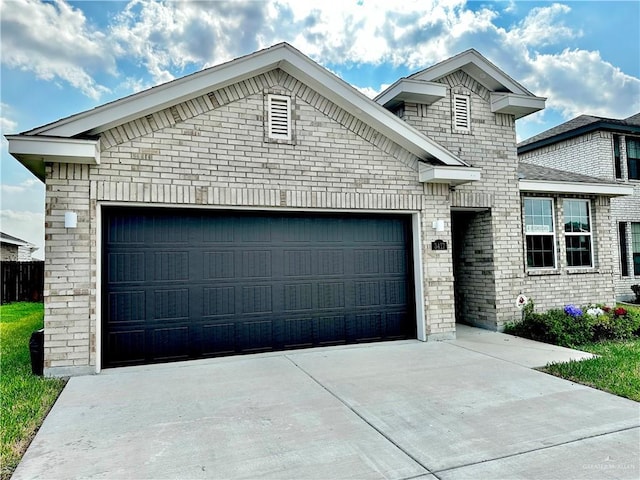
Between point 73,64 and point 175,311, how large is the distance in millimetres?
8128

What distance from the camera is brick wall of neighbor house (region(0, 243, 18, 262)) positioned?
69.4ft

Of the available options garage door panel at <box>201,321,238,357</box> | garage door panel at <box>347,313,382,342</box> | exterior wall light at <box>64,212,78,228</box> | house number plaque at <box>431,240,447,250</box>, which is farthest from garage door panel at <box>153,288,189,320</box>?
house number plaque at <box>431,240,447,250</box>

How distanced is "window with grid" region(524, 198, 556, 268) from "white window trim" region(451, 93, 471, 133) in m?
2.35

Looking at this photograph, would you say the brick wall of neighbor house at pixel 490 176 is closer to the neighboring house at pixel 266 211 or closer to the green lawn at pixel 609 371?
the neighboring house at pixel 266 211

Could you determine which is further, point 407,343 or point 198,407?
point 407,343

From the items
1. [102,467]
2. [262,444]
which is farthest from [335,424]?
[102,467]

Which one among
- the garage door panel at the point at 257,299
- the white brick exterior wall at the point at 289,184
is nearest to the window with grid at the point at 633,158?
the white brick exterior wall at the point at 289,184

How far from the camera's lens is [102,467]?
10.7ft

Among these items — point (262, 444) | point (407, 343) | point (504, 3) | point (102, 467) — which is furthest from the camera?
point (504, 3)

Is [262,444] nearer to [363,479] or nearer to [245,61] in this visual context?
[363,479]

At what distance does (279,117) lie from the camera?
23.5 feet

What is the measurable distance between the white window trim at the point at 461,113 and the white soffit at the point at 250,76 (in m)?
1.90

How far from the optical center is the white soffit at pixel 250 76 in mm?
5918

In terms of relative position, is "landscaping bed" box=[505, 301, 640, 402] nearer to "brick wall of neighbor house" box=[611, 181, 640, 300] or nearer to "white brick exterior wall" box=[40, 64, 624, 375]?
"white brick exterior wall" box=[40, 64, 624, 375]
